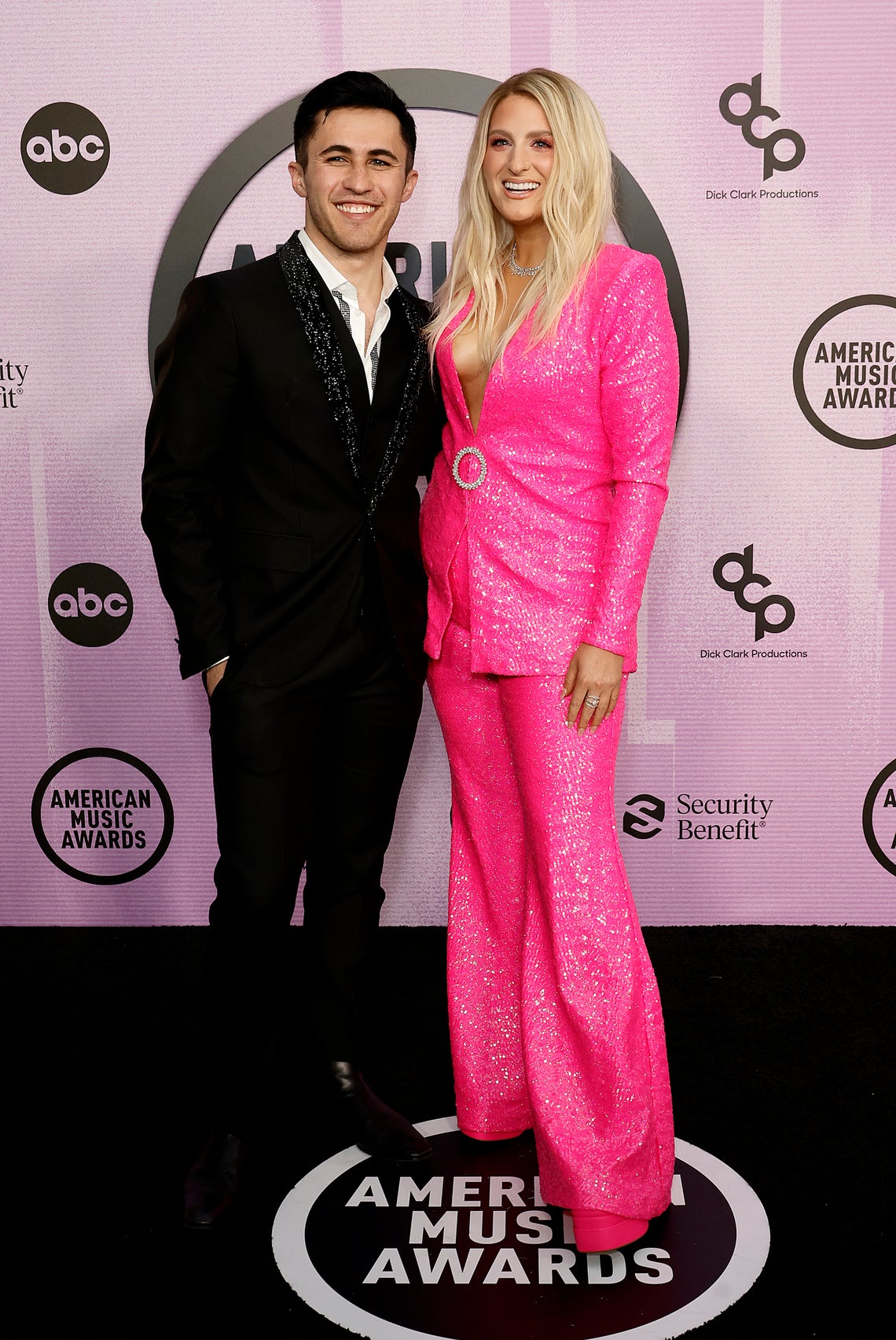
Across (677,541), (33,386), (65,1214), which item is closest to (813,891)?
(677,541)

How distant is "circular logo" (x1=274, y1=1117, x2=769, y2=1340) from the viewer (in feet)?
5.72

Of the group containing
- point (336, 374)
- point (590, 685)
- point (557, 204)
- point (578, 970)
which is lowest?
point (578, 970)

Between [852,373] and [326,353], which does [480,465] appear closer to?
[326,353]

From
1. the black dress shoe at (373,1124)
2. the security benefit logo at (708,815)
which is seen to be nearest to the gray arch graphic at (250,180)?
the security benefit logo at (708,815)

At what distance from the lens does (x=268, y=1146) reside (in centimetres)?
222

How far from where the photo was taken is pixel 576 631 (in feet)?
6.28

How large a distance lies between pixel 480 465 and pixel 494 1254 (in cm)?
126

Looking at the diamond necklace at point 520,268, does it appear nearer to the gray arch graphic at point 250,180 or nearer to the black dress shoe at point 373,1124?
the gray arch graphic at point 250,180

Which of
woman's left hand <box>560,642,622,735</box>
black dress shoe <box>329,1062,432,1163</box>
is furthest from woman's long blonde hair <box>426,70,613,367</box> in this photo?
black dress shoe <box>329,1062,432,1163</box>

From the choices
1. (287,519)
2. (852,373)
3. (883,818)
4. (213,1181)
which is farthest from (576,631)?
(883,818)

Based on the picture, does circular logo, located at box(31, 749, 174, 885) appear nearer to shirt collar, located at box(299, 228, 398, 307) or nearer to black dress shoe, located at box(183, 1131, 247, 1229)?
black dress shoe, located at box(183, 1131, 247, 1229)

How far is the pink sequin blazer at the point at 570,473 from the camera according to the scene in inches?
72.2

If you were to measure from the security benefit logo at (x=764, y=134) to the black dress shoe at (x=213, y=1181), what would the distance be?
2.49 metres

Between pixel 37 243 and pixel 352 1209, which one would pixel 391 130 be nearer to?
pixel 37 243
